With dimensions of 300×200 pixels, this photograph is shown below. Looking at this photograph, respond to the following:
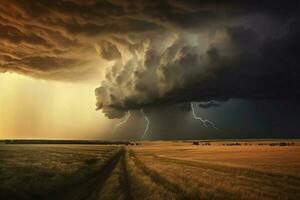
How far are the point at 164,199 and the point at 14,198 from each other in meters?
10.1

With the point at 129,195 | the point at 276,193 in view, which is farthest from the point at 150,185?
the point at 276,193

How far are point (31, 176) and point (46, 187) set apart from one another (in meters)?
6.33

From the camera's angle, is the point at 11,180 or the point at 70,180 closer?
the point at 11,180

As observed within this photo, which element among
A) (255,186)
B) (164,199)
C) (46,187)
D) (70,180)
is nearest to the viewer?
(164,199)

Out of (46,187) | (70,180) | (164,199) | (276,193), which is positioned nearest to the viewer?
(164,199)

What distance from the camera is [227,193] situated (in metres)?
25.5

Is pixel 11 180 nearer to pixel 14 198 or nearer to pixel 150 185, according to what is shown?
pixel 14 198

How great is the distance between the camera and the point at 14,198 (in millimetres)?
26781

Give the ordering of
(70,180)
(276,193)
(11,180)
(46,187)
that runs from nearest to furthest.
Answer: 1. (276,193)
2. (46,187)
3. (11,180)
4. (70,180)

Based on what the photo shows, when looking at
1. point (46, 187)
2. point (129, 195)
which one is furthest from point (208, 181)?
point (46, 187)

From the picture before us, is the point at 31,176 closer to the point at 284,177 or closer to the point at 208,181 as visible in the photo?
the point at 208,181

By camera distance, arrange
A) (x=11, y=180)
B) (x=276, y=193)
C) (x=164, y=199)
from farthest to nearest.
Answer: (x=11, y=180) → (x=276, y=193) → (x=164, y=199)

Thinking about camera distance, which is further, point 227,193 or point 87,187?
point 87,187

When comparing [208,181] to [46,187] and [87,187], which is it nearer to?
[87,187]
